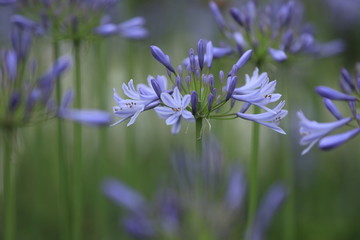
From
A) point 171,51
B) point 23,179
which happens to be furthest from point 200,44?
point 171,51

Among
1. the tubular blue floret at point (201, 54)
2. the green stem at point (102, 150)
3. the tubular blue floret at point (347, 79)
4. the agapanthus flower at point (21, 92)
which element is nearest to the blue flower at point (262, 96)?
the tubular blue floret at point (201, 54)

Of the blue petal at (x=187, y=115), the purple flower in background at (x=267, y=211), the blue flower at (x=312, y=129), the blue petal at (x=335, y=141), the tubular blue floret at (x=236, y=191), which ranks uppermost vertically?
the blue petal at (x=187, y=115)

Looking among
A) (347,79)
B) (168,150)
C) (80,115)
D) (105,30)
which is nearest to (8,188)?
(80,115)

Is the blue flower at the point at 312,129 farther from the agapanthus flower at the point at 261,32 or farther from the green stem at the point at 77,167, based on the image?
the green stem at the point at 77,167

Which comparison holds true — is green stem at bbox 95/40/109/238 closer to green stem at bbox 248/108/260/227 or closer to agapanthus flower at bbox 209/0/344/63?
agapanthus flower at bbox 209/0/344/63

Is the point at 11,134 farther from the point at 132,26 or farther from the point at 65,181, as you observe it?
the point at 132,26
